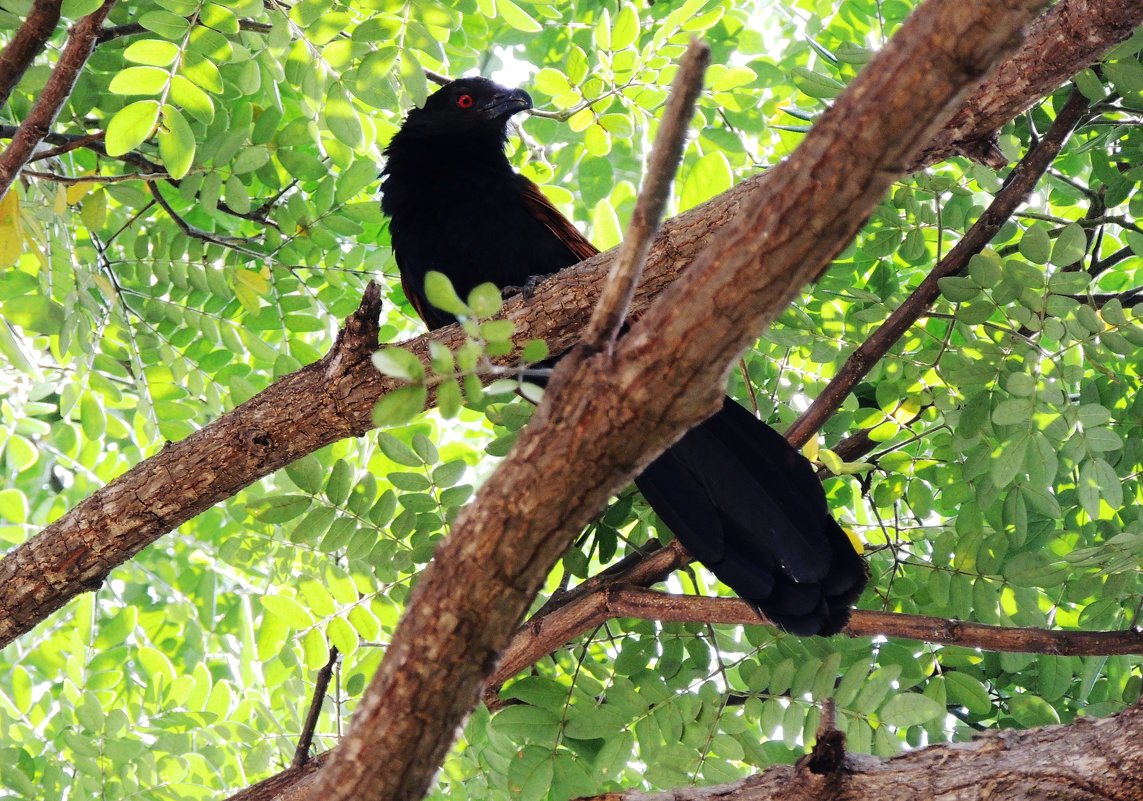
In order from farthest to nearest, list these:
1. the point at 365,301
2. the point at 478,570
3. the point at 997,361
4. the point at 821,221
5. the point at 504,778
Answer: the point at 504,778 < the point at 997,361 < the point at 365,301 < the point at 478,570 < the point at 821,221

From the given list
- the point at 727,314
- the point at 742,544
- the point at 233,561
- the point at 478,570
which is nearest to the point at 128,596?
the point at 233,561

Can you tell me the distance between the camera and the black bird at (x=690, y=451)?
111 inches

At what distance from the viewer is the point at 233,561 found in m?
3.31

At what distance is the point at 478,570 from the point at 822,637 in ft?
5.68

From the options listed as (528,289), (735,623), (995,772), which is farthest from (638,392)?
(528,289)

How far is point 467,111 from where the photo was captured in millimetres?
4520

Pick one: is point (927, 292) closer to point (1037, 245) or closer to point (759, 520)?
point (1037, 245)

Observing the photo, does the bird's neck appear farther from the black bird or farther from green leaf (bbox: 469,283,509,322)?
green leaf (bbox: 469,283,509,322)

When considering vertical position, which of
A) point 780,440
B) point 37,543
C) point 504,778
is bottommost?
point 504,778

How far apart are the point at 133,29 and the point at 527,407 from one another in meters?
1.74

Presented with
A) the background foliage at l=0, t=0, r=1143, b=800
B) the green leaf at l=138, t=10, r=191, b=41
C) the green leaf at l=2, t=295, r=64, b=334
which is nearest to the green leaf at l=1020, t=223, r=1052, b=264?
the background foliage at l=0, t=0, r=1143, b=800

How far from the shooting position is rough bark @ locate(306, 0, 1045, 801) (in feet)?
4.53

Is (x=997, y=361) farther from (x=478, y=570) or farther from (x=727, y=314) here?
(x=478, y=570)

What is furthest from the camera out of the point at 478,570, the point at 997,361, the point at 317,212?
the point at 317,212
